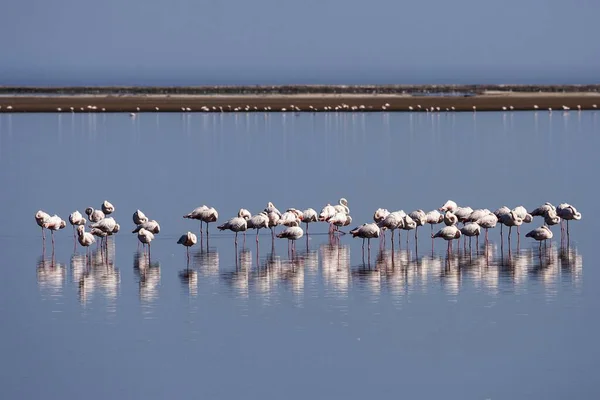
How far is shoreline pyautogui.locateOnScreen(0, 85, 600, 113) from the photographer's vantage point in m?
65.1

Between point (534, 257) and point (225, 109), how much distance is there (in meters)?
46.1

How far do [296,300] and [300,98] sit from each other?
5894 centimetres

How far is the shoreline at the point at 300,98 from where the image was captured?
213ft

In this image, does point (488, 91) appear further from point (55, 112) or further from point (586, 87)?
point (55, 112)

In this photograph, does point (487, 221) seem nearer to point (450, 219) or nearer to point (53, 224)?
point (450, 219)

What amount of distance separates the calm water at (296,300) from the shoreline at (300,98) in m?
31.9

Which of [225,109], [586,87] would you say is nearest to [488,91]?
[586,87]

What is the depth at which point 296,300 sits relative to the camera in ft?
54.7

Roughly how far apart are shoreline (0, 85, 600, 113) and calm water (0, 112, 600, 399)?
105 ft

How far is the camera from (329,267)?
62.2 ft

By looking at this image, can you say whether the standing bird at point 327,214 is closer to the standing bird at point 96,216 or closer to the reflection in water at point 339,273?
the reflection in water at point 339,273

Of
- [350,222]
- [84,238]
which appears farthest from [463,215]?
[84,238]

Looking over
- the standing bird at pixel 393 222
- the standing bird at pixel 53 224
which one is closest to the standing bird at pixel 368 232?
the standing bird at pixel 393 222

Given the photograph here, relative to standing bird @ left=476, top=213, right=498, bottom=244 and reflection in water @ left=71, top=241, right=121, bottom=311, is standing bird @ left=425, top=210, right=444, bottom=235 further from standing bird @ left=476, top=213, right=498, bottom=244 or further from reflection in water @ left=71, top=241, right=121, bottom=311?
reflection in water @ left=71, top=241, right=121, bottom=311
